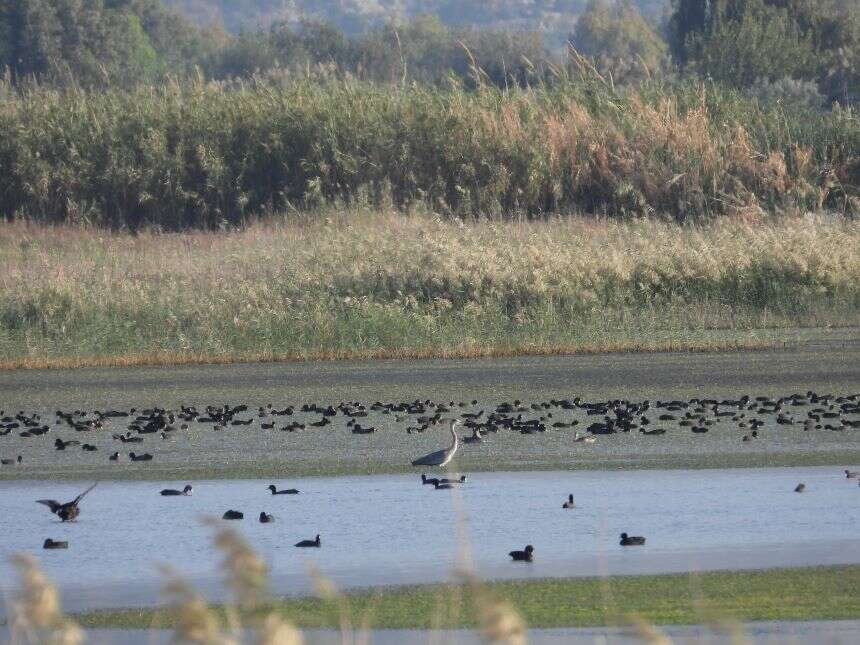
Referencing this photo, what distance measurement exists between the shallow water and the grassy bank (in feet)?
0.94

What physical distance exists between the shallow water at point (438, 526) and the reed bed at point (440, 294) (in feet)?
39.7

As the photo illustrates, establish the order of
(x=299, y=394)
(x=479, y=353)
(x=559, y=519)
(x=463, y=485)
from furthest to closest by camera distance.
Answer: (x=479, y=353) → (x=299, y=394) → (x=463, y=485) → (x=559, y=519)

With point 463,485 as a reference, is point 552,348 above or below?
below

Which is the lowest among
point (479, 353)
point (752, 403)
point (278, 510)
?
point (479, 353)

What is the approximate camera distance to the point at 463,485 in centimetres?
A: 1484

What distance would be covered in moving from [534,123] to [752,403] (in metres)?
15.8

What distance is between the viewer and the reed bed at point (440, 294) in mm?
27906

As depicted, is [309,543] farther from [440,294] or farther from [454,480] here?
[440,294]

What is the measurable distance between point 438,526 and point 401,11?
147 meters

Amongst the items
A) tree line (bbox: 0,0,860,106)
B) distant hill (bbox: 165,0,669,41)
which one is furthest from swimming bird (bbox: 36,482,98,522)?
distant hill (bbox: 165,0,669,41)

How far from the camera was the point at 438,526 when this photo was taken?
1269cm

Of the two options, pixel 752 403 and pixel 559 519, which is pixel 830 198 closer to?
pixel 752 403

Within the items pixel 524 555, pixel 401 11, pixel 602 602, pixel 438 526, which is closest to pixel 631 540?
pixel 524 555

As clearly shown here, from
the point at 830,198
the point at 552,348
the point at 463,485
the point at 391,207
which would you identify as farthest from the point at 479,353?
the point at 463,485
